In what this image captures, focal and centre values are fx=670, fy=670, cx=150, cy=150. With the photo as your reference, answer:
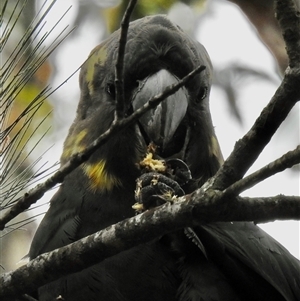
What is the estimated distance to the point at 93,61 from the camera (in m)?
3.07

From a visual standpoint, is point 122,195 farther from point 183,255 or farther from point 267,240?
point 267,240

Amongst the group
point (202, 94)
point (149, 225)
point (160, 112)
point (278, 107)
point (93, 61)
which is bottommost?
point (149, 225)

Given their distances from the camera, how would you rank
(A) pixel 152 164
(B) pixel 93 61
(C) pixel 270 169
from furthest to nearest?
(B) pixel 93 61
(A) pixel 152 164
(C) pixel 270 169

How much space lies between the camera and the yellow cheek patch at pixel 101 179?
104 inches

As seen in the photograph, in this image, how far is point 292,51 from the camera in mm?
1565

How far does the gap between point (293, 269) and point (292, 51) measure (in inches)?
48.5

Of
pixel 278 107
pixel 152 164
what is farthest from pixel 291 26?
pixel 152 164

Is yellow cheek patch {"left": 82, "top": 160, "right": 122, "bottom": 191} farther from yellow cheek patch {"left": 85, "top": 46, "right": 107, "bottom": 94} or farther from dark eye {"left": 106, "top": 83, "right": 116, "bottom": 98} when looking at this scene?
yellow cheek patch {"left": 85, "top": 46, "right": 107, "bottom": 94}

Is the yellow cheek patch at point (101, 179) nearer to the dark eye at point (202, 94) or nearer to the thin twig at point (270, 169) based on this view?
the dark eye at point (202, 94)

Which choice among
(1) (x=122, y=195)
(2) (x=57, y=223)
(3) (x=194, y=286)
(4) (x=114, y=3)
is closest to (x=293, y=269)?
(3) (x=194, y=286)

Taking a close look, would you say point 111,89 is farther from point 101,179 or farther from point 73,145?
point 101,179

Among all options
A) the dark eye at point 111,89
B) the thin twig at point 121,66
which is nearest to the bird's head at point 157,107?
the dark eye at point 111,89

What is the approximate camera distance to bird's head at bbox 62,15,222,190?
8.52 ft

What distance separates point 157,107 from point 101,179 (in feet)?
1.21
